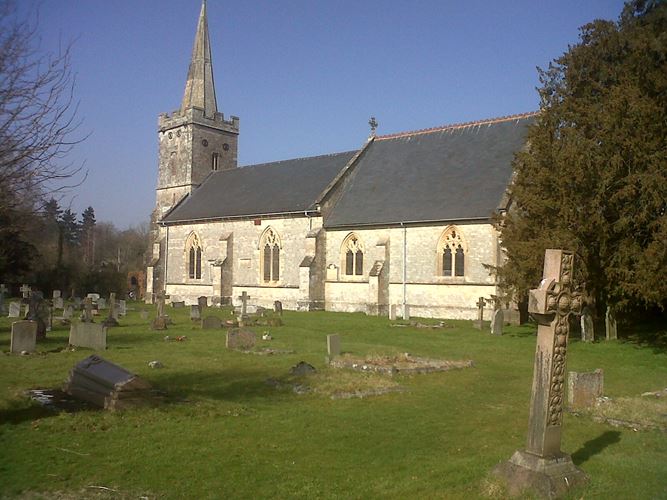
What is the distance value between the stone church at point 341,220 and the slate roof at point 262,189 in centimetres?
10

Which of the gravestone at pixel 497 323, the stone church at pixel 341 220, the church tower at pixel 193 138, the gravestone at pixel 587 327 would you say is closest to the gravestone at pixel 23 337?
the gravestone at pixel 497 323

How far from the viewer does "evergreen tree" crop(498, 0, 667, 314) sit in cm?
1650

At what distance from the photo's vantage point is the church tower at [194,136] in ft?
143

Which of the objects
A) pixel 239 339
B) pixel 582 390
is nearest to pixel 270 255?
pixel 239 339

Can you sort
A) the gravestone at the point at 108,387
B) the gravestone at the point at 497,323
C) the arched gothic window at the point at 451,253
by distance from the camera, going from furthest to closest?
1. the arched gothic window at the point at 451,253
2. the gravestone at the point at 497,323
3. the gravestone at the point at 108,387

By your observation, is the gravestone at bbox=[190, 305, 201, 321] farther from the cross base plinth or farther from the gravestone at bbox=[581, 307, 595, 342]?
the cross base plinth

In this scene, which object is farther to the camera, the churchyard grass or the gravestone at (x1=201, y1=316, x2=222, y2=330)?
the gravestone at (x1=201, y1=316, x2=222, y2=330)

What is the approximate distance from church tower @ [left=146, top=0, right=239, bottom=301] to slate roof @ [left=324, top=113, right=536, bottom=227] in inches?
571

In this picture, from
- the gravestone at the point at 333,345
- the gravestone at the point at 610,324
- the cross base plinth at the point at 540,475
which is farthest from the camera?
the gravestone at the point at 610,324

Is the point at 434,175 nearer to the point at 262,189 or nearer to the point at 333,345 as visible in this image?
the point at 262,189

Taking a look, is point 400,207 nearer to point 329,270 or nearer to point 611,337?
point 329,270

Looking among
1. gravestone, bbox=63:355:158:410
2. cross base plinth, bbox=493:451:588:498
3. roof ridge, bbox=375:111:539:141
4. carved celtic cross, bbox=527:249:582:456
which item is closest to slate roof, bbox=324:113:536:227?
roof ridge, bbox=375:111:539:141

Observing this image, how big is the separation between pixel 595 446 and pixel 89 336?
1251 cm

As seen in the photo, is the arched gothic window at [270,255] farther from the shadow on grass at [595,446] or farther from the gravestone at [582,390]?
the shadow on grass at [595,446]
